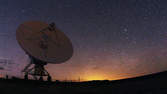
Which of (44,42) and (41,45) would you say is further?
(44,42)

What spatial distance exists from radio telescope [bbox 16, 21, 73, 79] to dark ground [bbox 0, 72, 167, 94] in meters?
2.77

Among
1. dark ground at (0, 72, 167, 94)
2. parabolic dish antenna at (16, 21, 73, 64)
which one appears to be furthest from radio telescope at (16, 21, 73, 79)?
dark ground at (0, 72, 167, 94)

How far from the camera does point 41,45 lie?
63.1 ft

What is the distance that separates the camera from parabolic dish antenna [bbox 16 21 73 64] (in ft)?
57.2

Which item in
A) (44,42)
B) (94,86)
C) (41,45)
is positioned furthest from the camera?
(44,42)

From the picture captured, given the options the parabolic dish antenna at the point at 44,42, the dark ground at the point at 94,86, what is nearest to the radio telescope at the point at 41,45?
the parabolic dish antenna at the point at 44,42

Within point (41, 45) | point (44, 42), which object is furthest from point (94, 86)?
point (44, 42)

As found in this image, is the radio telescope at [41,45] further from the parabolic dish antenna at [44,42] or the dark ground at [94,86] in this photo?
the dark ground at [94,86]

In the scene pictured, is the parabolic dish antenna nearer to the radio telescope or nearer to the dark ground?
the radio telescope

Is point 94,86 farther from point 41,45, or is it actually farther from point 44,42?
point 44,42

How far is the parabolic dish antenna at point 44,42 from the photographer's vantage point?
1744 centimetres

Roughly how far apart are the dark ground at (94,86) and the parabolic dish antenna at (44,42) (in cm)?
287

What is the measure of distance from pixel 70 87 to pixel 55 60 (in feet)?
11.4

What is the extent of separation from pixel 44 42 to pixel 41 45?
756 mm
